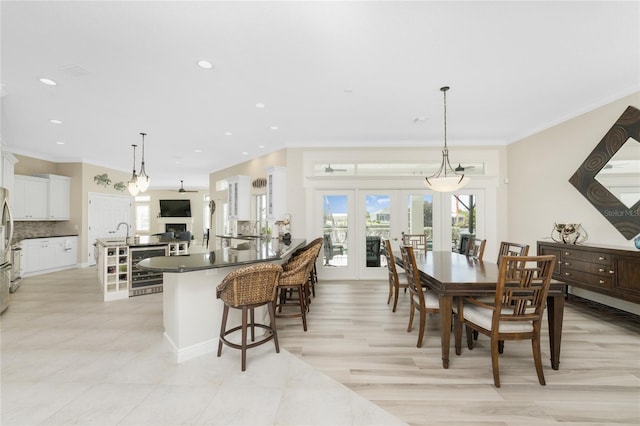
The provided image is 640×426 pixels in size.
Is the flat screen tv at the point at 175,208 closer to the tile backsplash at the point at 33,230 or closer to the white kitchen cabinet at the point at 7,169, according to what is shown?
the tile backsplash at the point at 33,230

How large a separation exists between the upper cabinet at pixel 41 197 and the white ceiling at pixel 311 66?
76.0 inches

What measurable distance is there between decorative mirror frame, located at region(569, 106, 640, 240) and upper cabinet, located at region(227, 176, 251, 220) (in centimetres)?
664

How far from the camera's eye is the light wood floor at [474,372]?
1965 millimetres

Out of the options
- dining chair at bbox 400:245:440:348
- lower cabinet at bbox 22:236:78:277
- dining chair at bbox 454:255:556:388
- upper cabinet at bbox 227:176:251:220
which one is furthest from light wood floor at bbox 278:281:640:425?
lower cabinet at bbox 22:236:78:277

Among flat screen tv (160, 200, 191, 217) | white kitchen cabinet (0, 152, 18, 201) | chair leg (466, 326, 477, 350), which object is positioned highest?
white kitchen cabinet (0, 152, 18, 201)

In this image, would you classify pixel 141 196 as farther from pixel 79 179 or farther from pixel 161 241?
pixel 161 241

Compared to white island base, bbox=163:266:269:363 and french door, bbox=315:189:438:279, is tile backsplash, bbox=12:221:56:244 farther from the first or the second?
french door, bbox=315:189:438:279

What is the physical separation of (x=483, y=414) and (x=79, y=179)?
9724 mm

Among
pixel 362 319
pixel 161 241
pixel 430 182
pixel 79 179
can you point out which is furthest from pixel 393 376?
pixel 79 179

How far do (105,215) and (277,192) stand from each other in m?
5.89

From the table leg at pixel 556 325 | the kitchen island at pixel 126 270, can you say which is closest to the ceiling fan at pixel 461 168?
the table leg at pixel 556 325

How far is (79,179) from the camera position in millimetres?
7527

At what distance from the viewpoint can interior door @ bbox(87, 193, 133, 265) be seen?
25.3ft

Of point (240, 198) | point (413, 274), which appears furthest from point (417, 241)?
point (240, 198)
